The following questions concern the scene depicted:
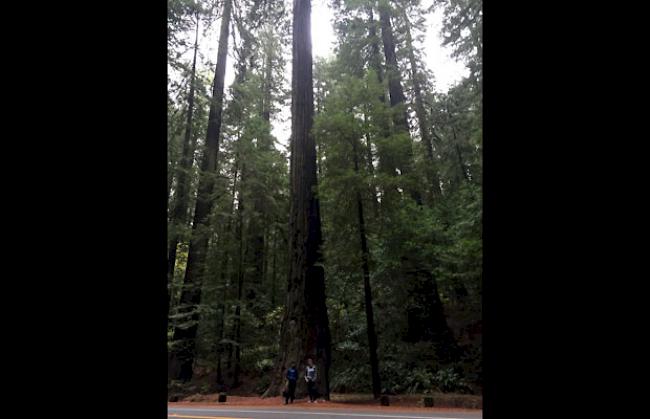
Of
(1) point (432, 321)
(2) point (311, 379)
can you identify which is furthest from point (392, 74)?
(2) point (311, 379)

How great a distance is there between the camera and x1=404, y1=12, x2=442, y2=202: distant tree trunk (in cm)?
1417

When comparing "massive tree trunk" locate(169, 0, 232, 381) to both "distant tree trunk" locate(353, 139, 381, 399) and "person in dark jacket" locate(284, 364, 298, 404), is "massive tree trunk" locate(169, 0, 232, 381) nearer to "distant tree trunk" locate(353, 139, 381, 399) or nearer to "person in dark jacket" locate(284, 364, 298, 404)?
"person in dark jacket" locate(284, 364, 298, 404)

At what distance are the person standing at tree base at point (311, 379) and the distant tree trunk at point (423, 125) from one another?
654cm

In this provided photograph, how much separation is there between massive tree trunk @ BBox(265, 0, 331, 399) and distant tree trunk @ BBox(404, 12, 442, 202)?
149 inches

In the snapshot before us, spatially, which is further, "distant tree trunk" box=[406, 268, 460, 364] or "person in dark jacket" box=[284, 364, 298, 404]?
"distant tree trunk" box=[406, 268, 460, 364]

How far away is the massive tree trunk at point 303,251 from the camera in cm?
1230

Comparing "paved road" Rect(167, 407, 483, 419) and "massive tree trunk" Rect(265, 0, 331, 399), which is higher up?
"massive tree trunk" Rect(265, 0, 331, 399)

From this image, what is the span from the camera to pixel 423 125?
68.3ft

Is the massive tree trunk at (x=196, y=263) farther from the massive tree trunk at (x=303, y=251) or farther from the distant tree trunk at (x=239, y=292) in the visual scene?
the massive tree trunk at (x=303, y=251)

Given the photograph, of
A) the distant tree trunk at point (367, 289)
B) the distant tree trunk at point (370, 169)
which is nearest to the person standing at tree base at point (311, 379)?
the distant tree trunk at point (367, 289)

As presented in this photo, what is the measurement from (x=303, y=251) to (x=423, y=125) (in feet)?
35.0

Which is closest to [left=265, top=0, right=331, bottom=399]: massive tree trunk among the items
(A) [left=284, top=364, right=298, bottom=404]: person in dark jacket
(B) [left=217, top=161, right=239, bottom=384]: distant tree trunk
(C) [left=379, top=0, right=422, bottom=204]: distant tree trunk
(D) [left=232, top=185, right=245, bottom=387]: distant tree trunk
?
(A) [left=284, top=364, right=298, bottom=404]: person in dark jacket

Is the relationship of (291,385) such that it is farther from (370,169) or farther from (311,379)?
(370,169)
